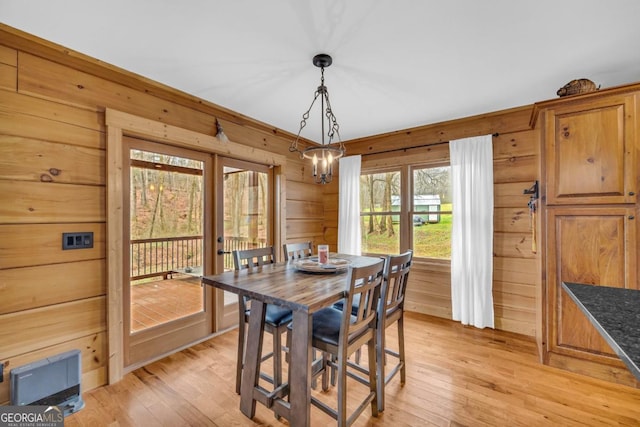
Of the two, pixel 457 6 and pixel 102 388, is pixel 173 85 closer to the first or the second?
pixel 457 6

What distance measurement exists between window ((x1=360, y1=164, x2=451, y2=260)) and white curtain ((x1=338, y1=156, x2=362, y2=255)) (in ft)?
0.54

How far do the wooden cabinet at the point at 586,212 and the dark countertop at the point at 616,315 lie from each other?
1359 mm

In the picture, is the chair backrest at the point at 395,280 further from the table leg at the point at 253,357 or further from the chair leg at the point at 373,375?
the table leg at the point at 253,357

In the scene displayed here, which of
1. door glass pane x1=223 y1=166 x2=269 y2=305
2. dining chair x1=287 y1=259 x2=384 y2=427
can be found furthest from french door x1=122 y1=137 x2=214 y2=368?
dining chair x1=287 y1=259 x2=384 y2=427

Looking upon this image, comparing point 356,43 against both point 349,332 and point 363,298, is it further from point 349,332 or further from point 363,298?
point 349,332

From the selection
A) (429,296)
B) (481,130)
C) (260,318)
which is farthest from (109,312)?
(481,130)

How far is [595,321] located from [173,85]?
10.1ft

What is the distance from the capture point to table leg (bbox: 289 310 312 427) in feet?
4.91

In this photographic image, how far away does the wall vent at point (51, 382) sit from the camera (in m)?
1.74

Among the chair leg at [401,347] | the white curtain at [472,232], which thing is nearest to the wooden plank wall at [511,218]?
the white curtain at [472,232]

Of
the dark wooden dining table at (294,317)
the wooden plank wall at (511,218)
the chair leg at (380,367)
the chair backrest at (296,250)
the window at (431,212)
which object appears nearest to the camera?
the dark wooden dining table at (294,317)

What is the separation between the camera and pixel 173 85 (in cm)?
251

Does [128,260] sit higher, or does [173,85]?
[173,85]

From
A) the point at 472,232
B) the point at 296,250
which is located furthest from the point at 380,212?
the point at 296,250
